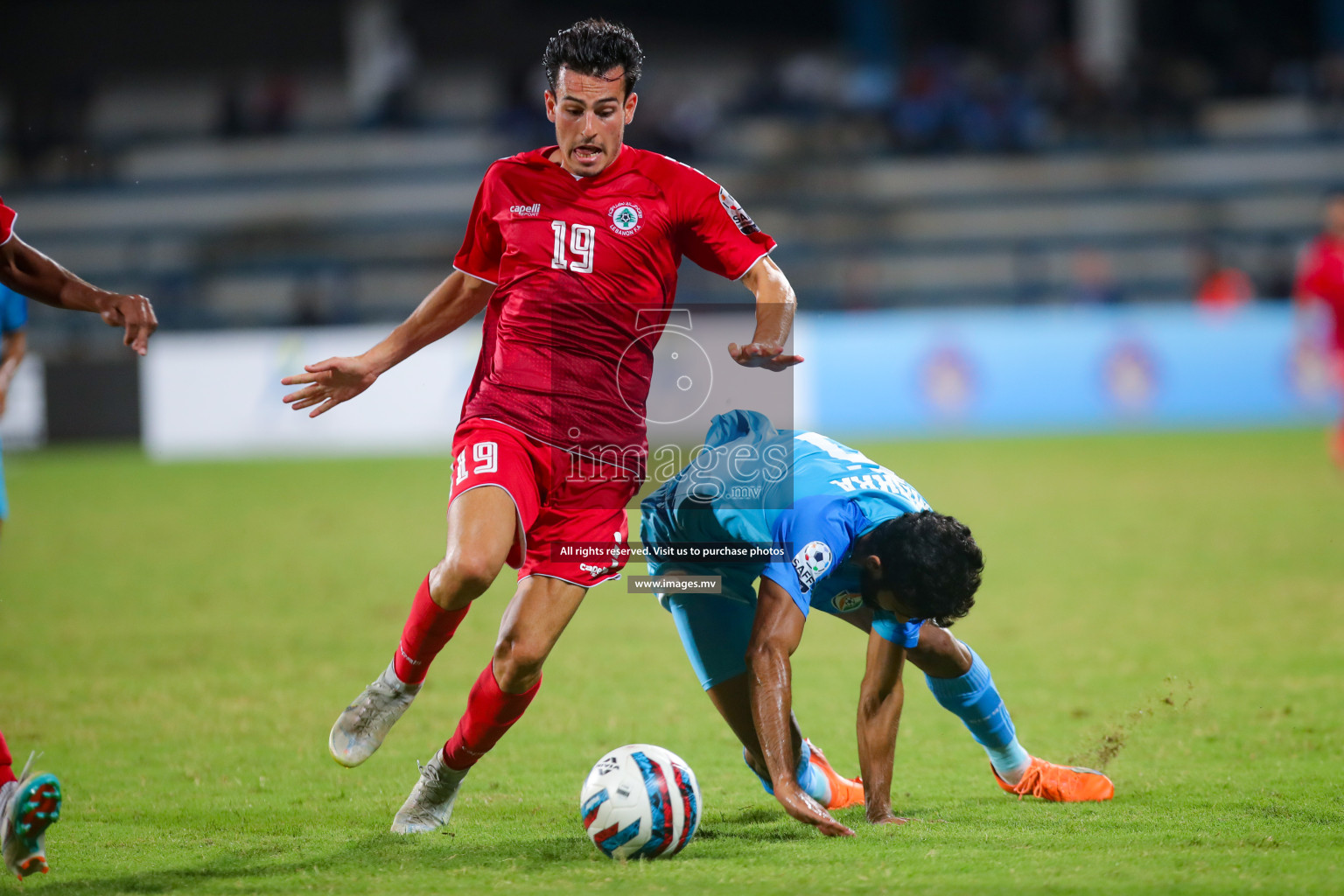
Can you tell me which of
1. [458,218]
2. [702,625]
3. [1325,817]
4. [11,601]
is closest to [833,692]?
[702,625]

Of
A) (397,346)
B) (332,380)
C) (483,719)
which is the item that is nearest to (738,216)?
(397,346)

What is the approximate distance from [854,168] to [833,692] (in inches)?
742

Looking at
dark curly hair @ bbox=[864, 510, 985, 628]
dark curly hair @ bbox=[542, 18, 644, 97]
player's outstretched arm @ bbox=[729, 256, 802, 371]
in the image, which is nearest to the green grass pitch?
dark curly hair @ bbox=[864, 510, 985, 628]

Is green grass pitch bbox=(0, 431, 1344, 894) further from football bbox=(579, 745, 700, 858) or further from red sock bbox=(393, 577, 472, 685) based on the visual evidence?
red sock bbox=(393, 577, 472, 685)

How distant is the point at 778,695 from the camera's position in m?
3.80

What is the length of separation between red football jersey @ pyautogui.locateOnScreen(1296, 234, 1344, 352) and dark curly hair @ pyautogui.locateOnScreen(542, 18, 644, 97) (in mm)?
10358

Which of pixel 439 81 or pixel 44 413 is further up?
pixel 439 81

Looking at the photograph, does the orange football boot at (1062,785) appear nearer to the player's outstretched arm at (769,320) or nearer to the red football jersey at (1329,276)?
the player's outstretched arm at (769,320)

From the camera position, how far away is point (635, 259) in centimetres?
432

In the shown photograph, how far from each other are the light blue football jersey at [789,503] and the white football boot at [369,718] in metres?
0.92

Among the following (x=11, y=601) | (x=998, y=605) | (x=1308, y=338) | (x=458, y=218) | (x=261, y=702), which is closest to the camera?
(x=261, y=702)

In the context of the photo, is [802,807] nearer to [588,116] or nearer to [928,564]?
[928,564]

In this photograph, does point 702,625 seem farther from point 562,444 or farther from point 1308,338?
point 1308,338

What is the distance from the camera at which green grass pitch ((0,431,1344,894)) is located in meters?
3.69
